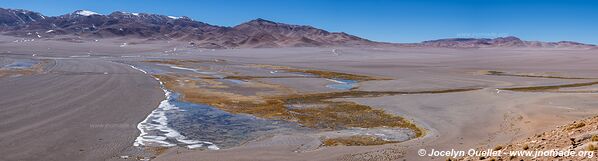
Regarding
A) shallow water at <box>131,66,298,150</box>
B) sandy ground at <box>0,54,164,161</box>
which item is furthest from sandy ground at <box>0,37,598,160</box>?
shallow water at <box>131,66,298,150</box>

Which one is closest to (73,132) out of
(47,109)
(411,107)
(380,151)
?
(47,109)

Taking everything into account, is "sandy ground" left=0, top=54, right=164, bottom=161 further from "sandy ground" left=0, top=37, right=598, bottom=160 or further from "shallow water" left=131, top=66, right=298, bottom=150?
"shallow water" left=131, top=66, right=298, bottom=150

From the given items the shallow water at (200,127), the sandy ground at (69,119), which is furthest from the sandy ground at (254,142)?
the shallow water at (200,127)

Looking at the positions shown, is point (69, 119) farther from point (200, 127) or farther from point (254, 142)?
point (254, 142)

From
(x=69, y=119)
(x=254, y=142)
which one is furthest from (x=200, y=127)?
(x=69, y=119)

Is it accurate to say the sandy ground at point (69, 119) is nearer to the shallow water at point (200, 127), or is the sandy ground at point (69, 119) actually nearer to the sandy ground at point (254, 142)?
the sandy ground at point (254, 142)

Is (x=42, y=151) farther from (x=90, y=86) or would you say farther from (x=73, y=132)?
(x=90, y=86)

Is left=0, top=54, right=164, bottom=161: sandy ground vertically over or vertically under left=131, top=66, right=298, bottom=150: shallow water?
over

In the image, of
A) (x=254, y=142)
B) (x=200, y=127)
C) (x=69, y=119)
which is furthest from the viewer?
(x=69, y=119)

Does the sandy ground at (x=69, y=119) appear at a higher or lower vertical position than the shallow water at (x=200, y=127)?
higher

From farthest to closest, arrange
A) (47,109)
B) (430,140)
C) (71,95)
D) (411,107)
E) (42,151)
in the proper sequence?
1. (71,95)
2. (411,107)
3. (47,109)
4. (430,140)
5. (42,151)

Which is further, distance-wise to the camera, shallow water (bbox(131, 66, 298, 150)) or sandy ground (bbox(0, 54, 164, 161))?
shallow water (bbox(131, 66, 298, 150))
